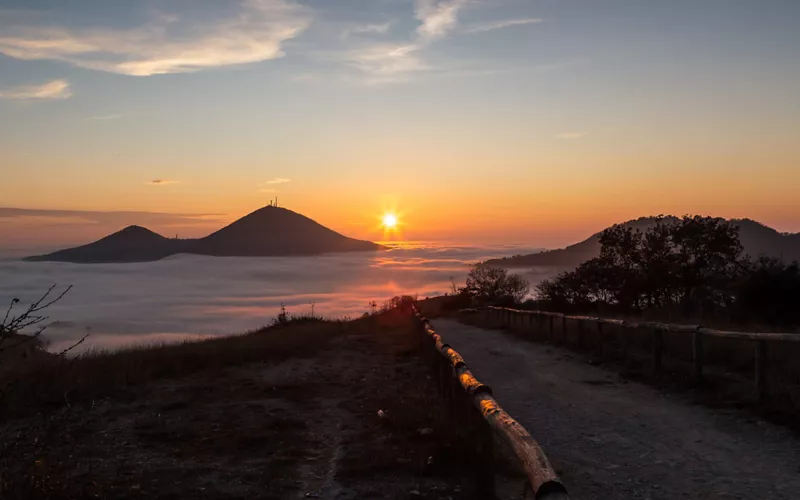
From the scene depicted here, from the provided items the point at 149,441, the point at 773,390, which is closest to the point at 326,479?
the point at 149,441

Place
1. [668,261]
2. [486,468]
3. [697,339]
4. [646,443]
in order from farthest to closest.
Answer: [668,261] < [697,339] < [646,443] < [486,468]

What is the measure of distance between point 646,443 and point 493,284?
66.4m

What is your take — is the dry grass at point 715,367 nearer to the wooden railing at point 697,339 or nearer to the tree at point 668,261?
the wooden railing at point 697,339

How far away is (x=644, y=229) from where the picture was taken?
3831 centimetres

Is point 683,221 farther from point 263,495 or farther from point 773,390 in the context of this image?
point 263,495

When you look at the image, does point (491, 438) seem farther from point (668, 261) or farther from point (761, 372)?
point (668, 261)

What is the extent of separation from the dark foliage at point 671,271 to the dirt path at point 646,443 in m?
18.1

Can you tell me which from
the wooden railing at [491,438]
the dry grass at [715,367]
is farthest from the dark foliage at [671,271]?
the wooden railing at [491,438]

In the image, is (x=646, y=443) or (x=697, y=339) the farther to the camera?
(x=697, y=339)

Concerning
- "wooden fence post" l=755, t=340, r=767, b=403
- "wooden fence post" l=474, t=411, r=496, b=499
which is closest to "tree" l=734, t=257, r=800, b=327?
"wooden fence post" l=755, t=340, r=767, b=403

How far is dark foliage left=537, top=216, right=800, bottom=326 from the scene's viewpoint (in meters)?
28.1

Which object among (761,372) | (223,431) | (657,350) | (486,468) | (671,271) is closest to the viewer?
→ (486,468)

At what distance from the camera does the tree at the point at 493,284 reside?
70.9 m

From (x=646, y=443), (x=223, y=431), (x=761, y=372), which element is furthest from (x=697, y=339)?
(x=223, y=431)
